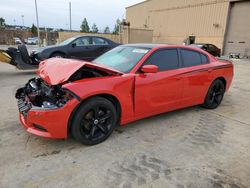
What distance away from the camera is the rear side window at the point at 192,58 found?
4281 millimetres

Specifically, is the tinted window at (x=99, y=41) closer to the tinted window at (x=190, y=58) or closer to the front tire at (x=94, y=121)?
the tinted window at (x=190, y=58)

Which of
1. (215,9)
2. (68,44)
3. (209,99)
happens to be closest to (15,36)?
(215,9)

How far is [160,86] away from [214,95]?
1.88 meters

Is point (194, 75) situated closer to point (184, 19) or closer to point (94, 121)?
point (94, 121)

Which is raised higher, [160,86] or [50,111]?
[160,86]

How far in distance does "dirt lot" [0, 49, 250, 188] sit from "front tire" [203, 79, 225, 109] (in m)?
0.68

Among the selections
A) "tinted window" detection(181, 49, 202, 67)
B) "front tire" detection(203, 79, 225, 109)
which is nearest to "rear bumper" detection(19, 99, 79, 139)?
"tinted window" detection(181, 49, 202, 67)

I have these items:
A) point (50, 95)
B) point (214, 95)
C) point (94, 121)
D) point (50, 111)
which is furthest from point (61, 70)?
point (214, 95)

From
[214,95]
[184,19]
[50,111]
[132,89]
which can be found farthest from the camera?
[184,19]

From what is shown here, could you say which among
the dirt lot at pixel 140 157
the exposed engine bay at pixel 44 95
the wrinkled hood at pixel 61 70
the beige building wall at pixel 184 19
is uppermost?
the beige building wall at pixel 184 19

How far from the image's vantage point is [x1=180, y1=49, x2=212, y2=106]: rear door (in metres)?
4.22

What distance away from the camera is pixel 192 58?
14.6ft

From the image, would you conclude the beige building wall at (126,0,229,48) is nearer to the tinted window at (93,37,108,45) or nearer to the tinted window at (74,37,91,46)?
the tinted window at (93,37,108,45)

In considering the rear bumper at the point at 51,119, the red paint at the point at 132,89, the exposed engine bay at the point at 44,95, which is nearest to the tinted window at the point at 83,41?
the red paint at the point at 132,89
